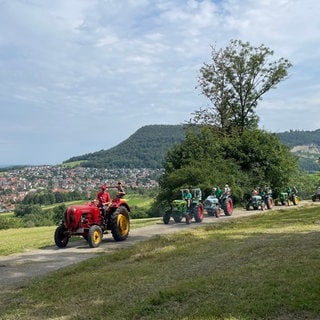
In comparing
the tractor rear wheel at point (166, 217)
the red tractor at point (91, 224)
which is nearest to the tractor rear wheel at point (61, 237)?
the red tractor at point (91, 224)

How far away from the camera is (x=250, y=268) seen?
8.02m

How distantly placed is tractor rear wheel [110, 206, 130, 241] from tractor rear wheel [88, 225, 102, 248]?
742 mm

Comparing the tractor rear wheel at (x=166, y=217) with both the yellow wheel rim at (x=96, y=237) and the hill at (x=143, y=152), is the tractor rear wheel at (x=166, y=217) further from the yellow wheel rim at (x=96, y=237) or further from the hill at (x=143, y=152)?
the hill at (x=143, y=152)

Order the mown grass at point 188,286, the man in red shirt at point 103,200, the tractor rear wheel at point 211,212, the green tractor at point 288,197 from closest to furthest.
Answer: the mown grass at point 188,286
the man in red shirt at point 103,200
the tractor rear wheel at point 211,212
the green tractor at point 288,197

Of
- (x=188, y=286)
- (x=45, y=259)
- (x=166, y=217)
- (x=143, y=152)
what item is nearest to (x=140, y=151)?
(x=143, y=152)

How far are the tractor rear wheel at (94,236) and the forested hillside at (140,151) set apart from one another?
94956 millimetres

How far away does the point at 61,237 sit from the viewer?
14.2m

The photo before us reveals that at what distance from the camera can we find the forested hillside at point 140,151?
117m

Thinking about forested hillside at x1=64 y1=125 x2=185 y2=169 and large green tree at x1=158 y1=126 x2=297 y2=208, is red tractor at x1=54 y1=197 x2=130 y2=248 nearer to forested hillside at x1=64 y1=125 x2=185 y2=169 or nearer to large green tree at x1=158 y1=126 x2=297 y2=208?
large green tree at x1=158 y1=126 x2=297 y2=208

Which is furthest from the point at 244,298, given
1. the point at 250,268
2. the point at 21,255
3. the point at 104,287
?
the point at 21,255

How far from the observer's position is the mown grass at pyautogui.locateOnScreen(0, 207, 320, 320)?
5.81m

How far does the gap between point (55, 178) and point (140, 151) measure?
24.3 meters

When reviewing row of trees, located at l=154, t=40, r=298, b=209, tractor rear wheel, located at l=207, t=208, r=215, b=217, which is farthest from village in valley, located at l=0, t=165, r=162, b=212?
tractor rear wheel, located at l=207, t=208, r=215, b=217

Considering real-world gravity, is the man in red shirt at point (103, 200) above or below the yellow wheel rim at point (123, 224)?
above
